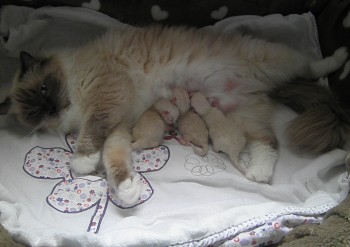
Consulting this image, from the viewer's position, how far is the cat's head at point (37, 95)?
1.87m

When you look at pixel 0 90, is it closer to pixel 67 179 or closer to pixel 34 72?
pixel 34 72

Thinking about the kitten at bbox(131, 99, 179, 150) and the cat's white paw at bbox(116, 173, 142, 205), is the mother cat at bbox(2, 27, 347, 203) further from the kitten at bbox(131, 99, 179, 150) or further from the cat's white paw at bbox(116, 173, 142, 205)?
the cat's white paw at bbox(116, 173, 142, 205)

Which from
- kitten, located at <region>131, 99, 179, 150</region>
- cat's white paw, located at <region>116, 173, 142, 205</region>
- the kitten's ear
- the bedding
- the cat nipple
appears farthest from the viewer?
the cat nipple

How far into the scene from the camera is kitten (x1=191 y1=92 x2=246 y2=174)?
1782mm

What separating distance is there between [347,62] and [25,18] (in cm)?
173

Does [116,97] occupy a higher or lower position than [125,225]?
higher

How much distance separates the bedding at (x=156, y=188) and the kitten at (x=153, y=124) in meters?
0.05

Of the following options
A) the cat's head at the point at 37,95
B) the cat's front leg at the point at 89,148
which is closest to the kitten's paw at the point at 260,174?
the cat's front leg at the point at 89,148

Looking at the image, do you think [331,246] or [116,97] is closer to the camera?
[331,246]

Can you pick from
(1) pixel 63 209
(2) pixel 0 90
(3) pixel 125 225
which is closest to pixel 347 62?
(3) pixel 125 225

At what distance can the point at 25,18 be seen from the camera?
7.09 ft

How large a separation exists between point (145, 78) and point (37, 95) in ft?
1.76

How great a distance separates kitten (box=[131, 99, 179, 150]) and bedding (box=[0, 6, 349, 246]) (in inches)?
2.1

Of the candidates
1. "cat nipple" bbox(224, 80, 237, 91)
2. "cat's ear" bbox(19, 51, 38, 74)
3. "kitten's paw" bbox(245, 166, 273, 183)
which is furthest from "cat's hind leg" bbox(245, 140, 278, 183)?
"cat's ear" bbox(19, 51, 38, 74)
